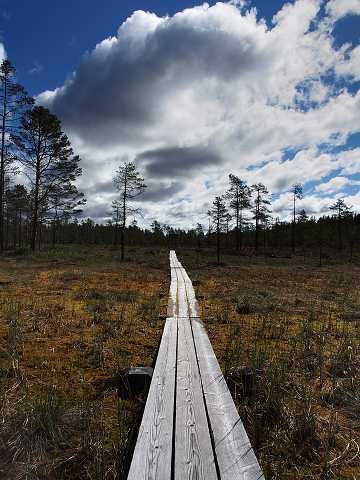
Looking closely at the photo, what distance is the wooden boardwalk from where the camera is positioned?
7.42 ft

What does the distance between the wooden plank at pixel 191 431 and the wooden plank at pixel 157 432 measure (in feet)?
0.26

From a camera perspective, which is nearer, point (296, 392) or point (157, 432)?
point (157, 432)

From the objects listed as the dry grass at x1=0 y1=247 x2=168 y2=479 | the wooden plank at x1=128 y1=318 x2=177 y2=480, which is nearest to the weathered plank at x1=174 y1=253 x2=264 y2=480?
the wooden plank at x1=128 y1=318 x2=177 y2=480

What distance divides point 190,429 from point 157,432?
1.05 ft

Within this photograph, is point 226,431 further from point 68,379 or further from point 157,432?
point 68,379

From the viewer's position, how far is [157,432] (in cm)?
272

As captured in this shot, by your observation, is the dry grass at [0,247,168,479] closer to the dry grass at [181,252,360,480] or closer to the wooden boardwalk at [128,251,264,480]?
the wooden boardwalk at [128,251,264,480]

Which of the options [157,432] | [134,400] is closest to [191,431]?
[157,432]

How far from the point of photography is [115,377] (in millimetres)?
4371

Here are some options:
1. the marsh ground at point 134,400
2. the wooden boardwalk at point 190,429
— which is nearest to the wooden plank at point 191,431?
the wooden boardwalk at point 190,429

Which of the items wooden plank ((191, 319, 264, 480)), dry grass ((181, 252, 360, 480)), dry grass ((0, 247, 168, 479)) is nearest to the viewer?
wooden plank ((191, 319, 264, 480))

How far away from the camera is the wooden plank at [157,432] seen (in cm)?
226

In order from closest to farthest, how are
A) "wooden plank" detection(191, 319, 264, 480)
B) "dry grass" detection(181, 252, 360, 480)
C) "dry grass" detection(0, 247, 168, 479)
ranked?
"wooden plank" detection(191, 319, 264, 480), "dry grass" detection(0, 247, 168, 479), "dry grass" detection(181, 252, 360, 480)

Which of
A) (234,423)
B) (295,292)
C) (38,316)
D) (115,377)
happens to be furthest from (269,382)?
(295,292)
